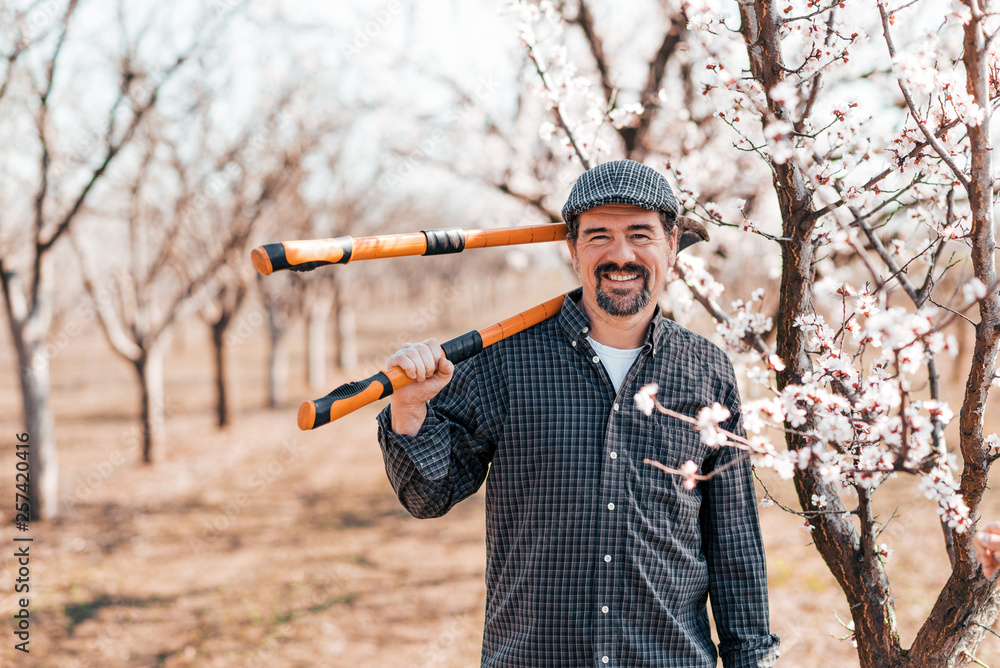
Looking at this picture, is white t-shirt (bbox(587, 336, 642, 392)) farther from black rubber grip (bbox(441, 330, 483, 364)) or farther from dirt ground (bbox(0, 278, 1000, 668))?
dirt ground (bbox(0, 278, 1000, 668))

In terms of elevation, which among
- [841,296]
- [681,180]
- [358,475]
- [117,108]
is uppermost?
[117,108]

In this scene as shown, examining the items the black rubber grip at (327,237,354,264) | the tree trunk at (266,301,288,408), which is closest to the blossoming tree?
the black rubber grip at (327,237,354,264)

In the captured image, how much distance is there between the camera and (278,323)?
46.0 ft

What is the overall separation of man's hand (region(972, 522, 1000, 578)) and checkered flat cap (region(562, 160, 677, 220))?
112cm

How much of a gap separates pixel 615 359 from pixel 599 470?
0.37 m

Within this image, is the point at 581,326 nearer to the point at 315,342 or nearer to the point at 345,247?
the point at 345,247

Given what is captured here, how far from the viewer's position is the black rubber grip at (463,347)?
183 cm

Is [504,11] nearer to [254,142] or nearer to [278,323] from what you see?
[254,142]

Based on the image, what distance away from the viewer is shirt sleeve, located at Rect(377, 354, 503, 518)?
1.82 meters

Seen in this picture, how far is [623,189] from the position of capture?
6.25ft

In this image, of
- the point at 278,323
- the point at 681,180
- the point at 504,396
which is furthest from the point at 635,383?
the point at 278,323

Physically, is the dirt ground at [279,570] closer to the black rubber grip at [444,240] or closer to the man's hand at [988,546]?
the man's hand at [988,546]

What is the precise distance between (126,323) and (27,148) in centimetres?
258

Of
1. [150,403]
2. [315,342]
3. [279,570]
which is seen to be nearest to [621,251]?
[279,570]
